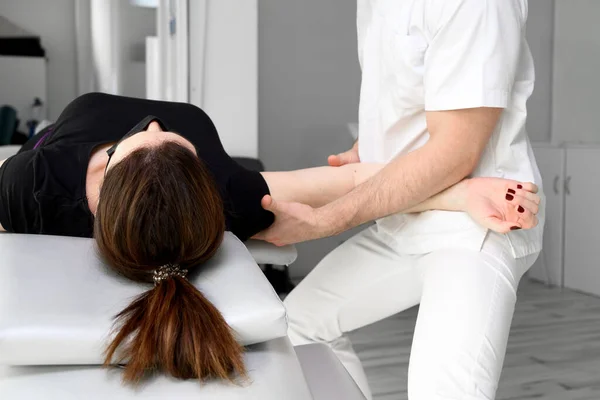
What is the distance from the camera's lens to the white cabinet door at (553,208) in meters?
3.93

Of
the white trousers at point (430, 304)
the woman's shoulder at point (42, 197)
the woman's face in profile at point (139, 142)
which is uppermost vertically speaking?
the woman's face in profile at point (139, 142)

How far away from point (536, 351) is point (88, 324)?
2353 millimetres

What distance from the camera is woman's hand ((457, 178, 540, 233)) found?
134 centimetres

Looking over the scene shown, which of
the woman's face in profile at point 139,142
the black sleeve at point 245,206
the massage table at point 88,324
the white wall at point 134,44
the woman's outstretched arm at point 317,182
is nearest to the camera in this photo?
the massage table at point 88,324

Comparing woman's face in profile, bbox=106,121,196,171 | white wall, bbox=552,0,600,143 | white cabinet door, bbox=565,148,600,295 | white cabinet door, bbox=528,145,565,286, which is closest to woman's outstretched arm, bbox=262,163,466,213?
woman's face in profile, bbox=106,121,196,171

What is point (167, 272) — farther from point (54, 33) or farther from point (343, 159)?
point (54, 33)

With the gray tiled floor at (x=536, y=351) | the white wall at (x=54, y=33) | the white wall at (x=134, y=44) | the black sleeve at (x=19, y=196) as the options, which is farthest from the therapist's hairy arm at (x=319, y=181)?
the white wall at (x=54, y=33)

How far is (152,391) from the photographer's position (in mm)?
834

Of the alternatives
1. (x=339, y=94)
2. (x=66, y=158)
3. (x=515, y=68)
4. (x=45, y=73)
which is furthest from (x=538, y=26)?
(x=66, y=158)

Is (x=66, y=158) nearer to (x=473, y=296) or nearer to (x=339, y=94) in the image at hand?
(x=473, y=296)

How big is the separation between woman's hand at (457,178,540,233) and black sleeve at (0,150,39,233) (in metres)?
0.83

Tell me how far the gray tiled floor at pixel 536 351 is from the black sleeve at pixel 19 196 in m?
1.41

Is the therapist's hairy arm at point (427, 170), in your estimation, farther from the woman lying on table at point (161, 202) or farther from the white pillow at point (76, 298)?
the white pillow at point (76, 298)

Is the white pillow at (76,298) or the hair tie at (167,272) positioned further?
the hair tie at (167,272)
